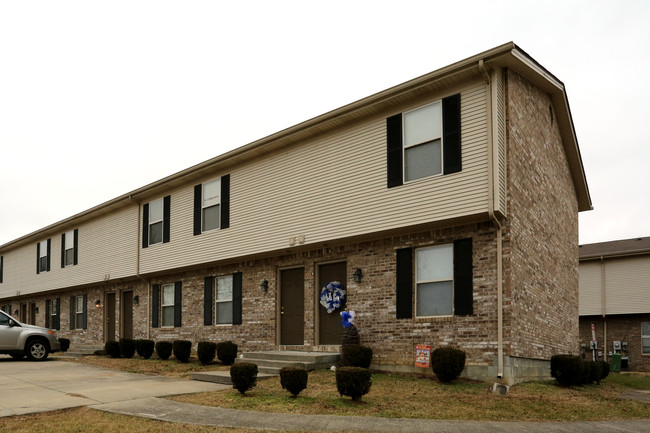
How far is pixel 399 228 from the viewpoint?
13.6m

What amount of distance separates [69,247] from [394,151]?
63.4 ft

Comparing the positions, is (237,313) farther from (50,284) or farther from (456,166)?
(50,284)

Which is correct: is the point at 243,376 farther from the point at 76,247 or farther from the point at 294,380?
the point at 76,247

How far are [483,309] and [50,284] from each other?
2330cm

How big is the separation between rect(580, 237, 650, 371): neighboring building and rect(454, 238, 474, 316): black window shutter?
18.0m

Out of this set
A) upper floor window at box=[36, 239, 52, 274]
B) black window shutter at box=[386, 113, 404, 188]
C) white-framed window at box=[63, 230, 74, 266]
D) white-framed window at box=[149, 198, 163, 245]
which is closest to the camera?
black window shutter at box=[386, 113, 404, 188]

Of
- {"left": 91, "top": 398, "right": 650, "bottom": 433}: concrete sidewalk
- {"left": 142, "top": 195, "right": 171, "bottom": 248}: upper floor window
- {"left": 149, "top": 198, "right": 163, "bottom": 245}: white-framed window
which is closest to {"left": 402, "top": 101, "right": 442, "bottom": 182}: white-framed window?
{"left": 91, "top": 398, "right": 650, "bottom": 433}: concrete sidewalk

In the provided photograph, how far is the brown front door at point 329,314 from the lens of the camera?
15.5 meters

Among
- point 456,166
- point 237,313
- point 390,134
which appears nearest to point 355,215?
point 390,134

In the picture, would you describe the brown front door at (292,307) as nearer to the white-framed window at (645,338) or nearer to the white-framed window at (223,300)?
the white-framed window at (223,300)

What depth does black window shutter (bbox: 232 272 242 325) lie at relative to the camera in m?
18.3

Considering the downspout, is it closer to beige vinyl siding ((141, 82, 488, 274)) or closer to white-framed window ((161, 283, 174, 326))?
beige vinyl siding ((141, 82, 488, 274))

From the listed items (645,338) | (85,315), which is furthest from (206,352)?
(645,338)

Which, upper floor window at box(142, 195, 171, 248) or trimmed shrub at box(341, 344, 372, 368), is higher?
upper floor window at box(142, 195, 171, 248)
